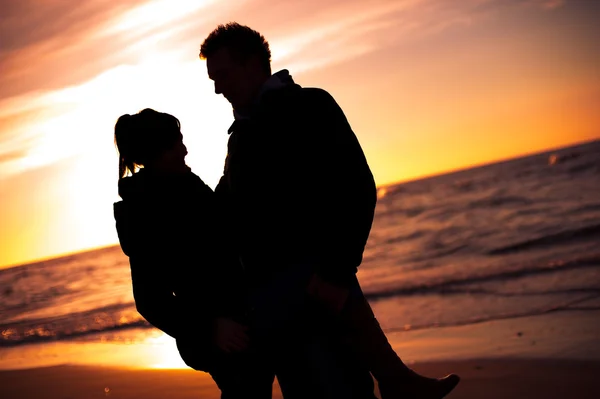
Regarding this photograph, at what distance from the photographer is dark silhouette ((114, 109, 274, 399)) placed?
2.47m

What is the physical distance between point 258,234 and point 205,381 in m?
5.16

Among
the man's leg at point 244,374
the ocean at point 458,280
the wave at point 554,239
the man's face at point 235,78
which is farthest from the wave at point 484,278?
the man's face at point 235,78

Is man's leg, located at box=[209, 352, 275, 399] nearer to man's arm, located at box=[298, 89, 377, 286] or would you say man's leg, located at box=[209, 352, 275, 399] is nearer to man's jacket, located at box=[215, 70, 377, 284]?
man's jacket, located at box=[215, 70, 377, 284]

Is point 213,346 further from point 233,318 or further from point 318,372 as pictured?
point 318,372

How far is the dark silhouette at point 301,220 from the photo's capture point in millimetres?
2301

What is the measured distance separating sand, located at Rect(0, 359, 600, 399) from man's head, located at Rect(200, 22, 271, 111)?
12.6ft

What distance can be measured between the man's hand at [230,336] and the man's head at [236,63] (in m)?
0.77

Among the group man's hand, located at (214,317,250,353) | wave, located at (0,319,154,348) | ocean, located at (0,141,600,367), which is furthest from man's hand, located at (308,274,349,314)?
wave, located at (0,319,154,348)

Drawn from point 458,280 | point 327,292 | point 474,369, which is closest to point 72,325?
point 458,280

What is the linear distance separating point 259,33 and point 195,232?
0.80 meters

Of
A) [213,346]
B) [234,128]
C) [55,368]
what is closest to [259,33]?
[234,128]

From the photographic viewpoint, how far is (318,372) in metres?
2.37

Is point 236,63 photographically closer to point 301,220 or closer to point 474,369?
point 301,220

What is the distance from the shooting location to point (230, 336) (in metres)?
2.43
